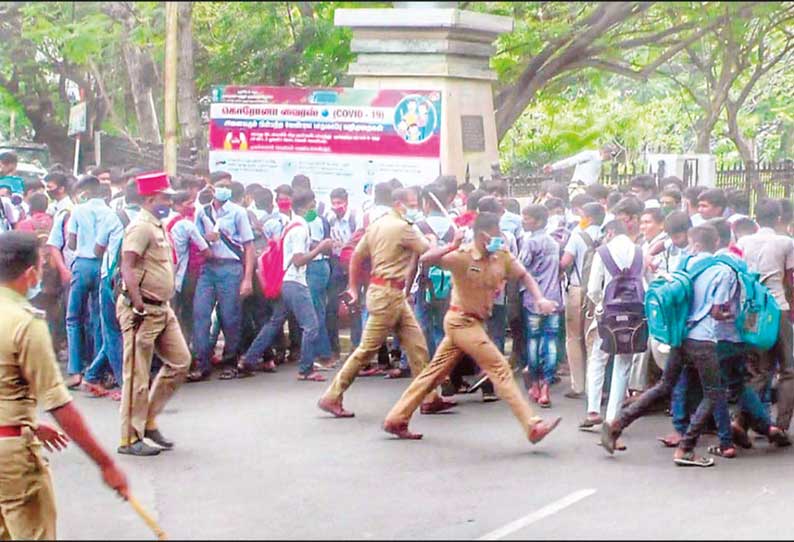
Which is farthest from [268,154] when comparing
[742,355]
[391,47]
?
[742,355]

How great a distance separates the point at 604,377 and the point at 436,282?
5.93 feet

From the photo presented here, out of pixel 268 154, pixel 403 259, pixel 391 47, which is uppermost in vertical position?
pixel 391 47

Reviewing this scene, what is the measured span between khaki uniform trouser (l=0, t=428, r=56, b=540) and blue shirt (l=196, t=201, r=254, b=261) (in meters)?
5.45

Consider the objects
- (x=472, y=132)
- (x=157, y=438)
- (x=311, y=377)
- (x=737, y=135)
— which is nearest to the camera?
(x=157, y=438)

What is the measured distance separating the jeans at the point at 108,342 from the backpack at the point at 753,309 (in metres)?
4.33

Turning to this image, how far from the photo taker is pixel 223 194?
9.67m

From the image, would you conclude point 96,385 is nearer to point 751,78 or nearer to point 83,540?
point 751,78

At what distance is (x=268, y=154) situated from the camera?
7.36m

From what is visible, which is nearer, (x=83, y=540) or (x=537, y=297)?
(x=83, y=540)

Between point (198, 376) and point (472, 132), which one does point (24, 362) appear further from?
point (198, 376)

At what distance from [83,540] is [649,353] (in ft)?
20.1

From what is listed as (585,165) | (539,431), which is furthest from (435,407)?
(585,165)

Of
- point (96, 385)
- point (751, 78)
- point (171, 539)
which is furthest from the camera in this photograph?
point (96, 385)

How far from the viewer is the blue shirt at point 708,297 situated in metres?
7.87
